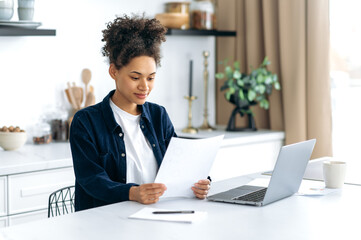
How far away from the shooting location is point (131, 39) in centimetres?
184

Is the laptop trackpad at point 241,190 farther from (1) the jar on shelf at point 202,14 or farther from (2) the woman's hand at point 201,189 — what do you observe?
(1) the jar on shelf at point 202,14

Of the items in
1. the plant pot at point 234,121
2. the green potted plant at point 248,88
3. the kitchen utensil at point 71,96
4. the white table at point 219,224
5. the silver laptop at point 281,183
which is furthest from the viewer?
the plant pot at point 234,121

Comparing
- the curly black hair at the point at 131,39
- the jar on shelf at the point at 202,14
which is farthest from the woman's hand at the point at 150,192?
the jar on shelf at the point at 202,14

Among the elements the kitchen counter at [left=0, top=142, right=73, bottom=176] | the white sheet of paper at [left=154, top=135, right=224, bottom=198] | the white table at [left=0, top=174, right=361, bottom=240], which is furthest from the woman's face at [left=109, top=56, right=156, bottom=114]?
the kitchen counter at [left=0, top=142, right=73, bottom=176]

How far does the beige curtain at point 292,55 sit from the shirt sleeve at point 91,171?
207 cm

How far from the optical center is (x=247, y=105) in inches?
146

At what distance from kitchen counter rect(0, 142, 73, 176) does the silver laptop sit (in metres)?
1.09

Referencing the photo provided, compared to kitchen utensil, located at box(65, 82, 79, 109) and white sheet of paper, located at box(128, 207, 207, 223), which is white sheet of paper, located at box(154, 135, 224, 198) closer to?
white sheet of paper, located at box(128, 207, 207, 223)

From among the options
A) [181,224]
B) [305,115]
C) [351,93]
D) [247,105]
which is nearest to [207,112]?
[247,105]

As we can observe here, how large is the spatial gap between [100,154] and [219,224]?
559 mm

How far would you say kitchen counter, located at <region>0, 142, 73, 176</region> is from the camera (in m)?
2.49

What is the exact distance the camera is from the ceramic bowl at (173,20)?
369 centimetres

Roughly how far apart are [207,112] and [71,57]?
1.21m

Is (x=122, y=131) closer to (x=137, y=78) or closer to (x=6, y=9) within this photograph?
(x=137, y=78)
